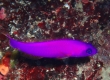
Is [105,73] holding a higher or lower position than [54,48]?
higher

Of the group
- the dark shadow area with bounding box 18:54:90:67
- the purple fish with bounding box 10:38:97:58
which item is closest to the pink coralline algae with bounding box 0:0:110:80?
the dark shadow area with bounding box 18:54:90:67

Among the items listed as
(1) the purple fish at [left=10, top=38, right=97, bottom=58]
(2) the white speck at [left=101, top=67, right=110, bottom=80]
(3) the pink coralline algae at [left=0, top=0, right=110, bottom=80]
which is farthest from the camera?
(2) the white speck at [left=101, top=67, right=110, bottom=80]

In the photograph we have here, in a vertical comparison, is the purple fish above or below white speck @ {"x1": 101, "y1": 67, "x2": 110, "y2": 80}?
below

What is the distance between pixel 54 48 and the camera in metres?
2.35

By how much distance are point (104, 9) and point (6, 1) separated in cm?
201

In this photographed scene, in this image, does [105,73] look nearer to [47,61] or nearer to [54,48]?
[47,61]

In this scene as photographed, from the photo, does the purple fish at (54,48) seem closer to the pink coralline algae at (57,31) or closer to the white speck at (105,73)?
the pink coralline algae at (57,31)

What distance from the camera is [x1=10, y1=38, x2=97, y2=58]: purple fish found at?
2.31 m

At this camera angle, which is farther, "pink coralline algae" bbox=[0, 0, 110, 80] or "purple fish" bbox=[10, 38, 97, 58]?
"pink coralline algae" bbox=[0, 0, 110, 80]

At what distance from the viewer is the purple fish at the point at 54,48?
231cm

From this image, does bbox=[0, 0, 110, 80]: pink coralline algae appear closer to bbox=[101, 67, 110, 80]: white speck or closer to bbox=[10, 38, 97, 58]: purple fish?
bbox=[101, 67, 110, 80]: white speck

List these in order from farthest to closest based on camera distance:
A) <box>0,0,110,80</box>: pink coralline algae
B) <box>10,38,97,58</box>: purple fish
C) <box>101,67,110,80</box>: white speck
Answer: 1. <box>101,67,110,80</box>: white speck
2. <box>0,0,110,80</box>: pink coralline algae
3. <box>10,38,97,58</box>: purple fish

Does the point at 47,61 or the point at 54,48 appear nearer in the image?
the point at 54,48

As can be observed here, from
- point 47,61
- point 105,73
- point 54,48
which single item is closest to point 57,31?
point 47,61
